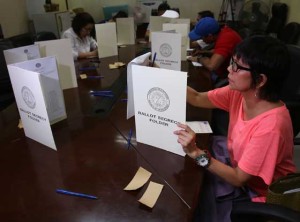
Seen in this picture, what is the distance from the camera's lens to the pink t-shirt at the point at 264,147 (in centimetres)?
89

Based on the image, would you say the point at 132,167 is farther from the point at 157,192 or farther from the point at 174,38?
the point at 174,38

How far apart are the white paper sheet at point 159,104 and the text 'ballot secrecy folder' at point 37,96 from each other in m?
0.34

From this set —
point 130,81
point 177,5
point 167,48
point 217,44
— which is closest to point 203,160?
point 130,81

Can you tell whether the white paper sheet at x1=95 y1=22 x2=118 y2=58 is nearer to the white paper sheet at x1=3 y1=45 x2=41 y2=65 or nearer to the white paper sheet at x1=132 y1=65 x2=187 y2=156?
the white paper sheet at x1=3 y1=45 x2=41 y2=65

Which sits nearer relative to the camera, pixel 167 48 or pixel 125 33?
pixel 167 48

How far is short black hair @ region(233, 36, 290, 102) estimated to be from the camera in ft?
3.07

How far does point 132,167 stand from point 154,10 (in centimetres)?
452

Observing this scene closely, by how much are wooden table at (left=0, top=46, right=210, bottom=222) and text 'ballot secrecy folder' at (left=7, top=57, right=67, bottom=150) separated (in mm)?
58

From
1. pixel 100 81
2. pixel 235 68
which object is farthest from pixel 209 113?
pixel 100 81

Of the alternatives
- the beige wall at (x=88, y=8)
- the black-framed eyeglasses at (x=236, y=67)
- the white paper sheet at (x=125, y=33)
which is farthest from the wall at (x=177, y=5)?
the black-framed eyeglasses at (x=236, y=67)

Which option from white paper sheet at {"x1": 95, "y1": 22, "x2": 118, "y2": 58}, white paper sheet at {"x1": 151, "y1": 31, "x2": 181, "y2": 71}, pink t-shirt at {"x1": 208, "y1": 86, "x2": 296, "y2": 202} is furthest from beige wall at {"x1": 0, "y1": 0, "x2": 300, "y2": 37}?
pink t-shirt at {"x1": 208, "y1": 86, "x2": 296, "y2": 202}

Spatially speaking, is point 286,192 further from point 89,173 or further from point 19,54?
point 19,54

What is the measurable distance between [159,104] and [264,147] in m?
0.38

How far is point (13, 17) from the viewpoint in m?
3.76
